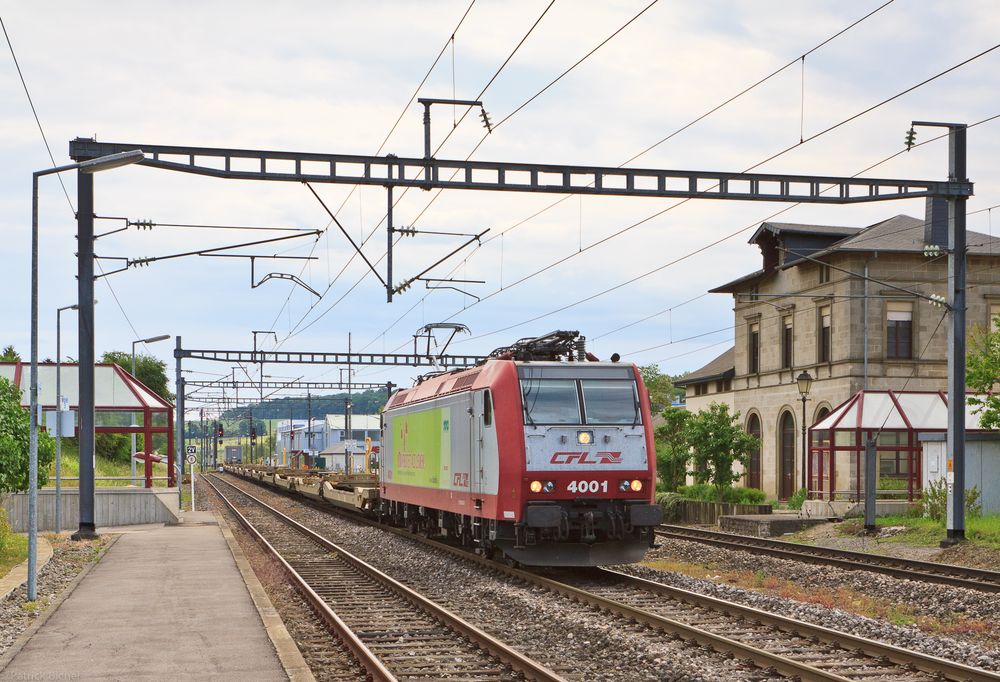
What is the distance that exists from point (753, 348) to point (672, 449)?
990 cm

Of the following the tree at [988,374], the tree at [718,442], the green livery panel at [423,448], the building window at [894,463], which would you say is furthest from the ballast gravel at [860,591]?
the building window at [894,463]

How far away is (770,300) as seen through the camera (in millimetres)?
48188

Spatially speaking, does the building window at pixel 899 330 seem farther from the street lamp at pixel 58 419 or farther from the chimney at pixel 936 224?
the street lamp at pixel 58 419

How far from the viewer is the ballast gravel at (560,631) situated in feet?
35.8

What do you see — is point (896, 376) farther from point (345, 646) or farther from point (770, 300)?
point (345, 646)

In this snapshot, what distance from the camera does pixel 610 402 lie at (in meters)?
18.4

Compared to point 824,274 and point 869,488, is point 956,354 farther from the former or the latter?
point 824,274

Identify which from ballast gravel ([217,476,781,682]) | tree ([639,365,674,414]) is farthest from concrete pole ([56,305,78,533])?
tree ([639,365,674,414])

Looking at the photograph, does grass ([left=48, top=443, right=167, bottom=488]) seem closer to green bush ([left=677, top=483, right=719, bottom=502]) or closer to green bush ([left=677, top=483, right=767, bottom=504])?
green bush ([left=677, top=483, right=719, bottom=502])

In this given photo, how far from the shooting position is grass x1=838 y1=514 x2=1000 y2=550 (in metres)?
23.1

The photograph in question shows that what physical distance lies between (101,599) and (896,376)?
107 feet

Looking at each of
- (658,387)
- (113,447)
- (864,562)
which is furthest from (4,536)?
(658,387)

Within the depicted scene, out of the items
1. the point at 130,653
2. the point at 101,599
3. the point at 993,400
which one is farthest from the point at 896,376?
the point at 130,653

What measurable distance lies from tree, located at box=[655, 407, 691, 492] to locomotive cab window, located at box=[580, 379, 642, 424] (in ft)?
73.4
